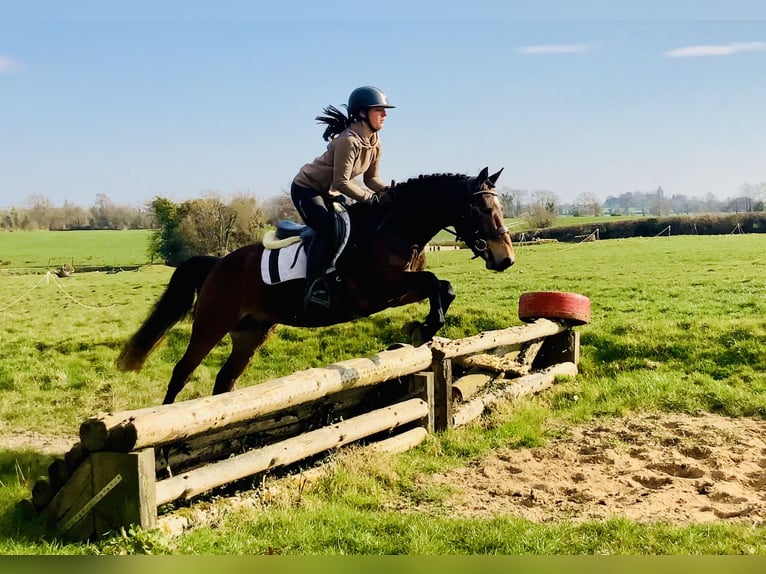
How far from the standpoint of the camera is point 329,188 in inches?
226

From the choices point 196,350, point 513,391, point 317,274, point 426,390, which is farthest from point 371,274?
point 513,391

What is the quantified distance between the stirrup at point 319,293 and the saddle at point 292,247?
105 millimetres

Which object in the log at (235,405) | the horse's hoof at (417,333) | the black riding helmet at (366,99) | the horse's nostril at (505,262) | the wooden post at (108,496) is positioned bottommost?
the wooden post at (108,496)

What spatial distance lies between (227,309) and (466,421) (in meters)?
2.47

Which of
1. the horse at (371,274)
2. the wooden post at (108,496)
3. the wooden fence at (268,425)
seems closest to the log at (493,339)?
the wooden fence at (268,425)

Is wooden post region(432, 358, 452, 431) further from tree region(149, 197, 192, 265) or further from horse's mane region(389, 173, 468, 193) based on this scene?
tree region(149, 197, 192, 265)

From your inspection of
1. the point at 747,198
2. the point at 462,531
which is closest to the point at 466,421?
the point at 462,531

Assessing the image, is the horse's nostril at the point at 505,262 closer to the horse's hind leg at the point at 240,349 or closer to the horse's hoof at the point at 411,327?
the horse's hoof at the point at 411,327

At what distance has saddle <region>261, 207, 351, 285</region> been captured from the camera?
5656mm

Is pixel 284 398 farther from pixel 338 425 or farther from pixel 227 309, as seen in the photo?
pixel 227 309

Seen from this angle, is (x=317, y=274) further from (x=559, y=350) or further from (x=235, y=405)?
(x=559, y=350)

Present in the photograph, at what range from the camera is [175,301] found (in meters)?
6.79

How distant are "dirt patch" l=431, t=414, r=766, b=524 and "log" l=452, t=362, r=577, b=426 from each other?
36.4 inches

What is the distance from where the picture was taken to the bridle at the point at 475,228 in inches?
212
